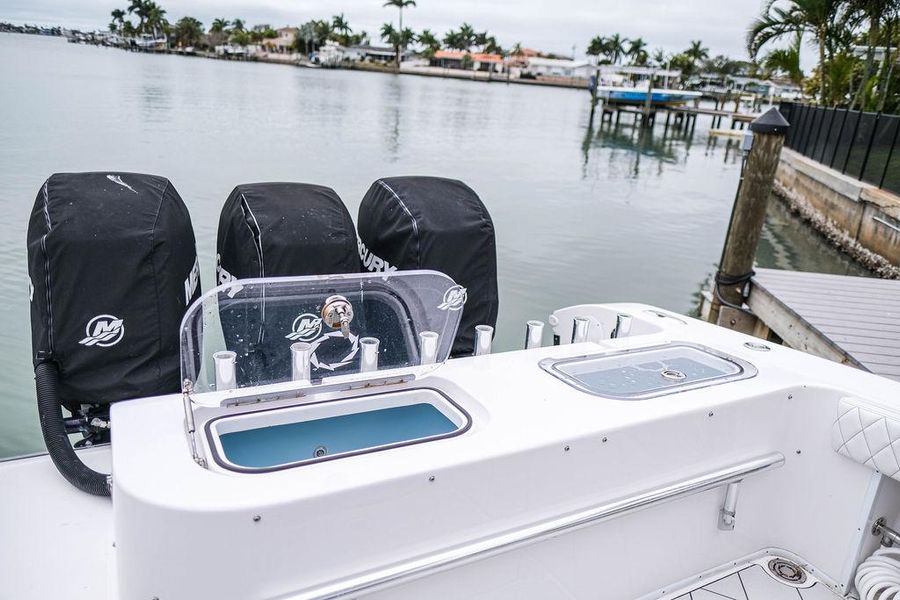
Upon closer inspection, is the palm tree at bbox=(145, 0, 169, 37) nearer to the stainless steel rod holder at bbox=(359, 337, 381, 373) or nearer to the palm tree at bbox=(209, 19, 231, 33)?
the palm tree at bbox=(209, 19, 231, 33)

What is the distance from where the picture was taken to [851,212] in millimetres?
9977

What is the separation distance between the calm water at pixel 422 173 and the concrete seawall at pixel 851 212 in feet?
1.23

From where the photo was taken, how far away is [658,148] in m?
25.0

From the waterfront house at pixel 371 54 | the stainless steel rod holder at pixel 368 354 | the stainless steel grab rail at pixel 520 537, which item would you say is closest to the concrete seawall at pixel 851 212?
the stainless steel grab rail at pixel 520 537

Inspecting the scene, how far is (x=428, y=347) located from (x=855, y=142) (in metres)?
11.2

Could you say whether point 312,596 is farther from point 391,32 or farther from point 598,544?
point 391,32

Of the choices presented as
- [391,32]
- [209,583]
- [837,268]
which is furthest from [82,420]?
[391,32]

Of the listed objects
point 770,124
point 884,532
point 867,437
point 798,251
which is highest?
point 770,124

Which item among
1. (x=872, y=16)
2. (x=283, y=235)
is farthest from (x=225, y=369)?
(x=872, y=16)

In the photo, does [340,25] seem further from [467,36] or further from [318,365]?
[318,365]

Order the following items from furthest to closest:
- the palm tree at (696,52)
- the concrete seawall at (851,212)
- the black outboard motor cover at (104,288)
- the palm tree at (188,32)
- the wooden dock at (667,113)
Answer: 1. the palm tree at (188,32)
2. the palm tree at (696,52)
3. the wooden dock at (667,113)
4. the concrete seawall at (851,212)
5. the black outboard motor cover at (104,288)

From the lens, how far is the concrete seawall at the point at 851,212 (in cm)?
852

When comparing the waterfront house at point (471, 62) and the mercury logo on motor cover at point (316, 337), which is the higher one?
the waterfront house at point (471, 62)

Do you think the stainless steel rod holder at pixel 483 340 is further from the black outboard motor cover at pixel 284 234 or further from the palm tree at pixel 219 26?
the palm tree at pixel 219 26
